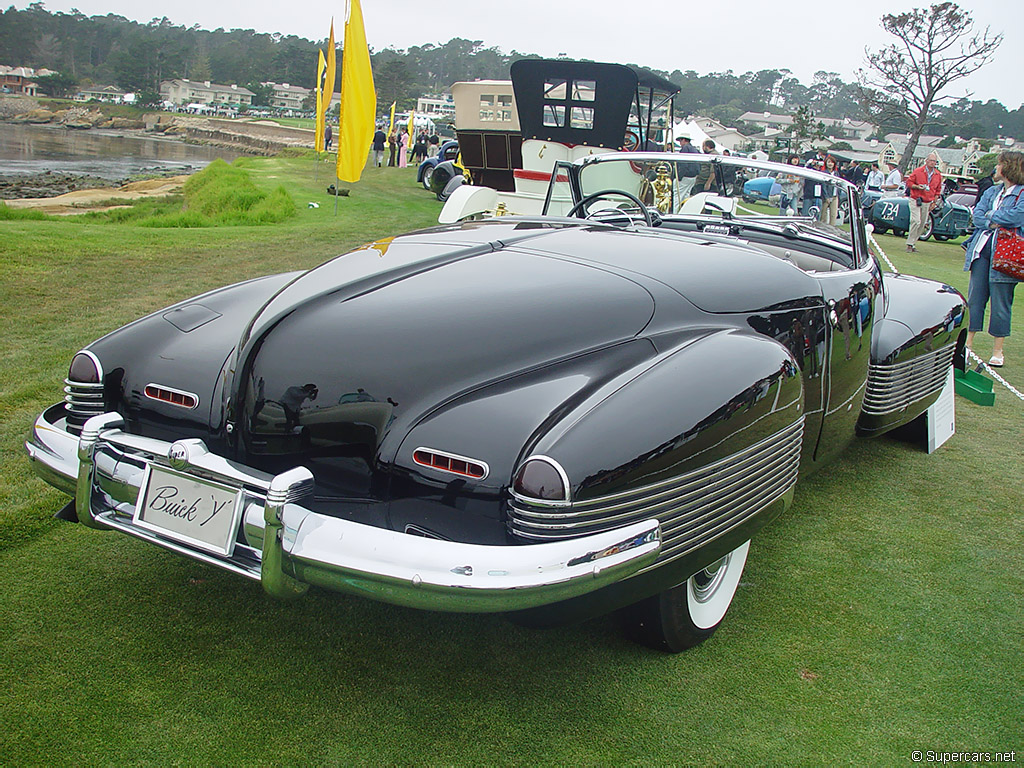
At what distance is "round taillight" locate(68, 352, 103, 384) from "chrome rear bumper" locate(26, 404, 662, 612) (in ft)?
1.21

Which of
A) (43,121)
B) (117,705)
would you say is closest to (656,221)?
(117,705)

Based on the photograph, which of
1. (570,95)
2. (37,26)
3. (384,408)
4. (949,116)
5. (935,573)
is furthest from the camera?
(37,26)

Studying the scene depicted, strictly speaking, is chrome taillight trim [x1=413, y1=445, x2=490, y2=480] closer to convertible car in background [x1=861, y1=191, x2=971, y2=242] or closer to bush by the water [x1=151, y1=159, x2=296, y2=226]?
bush by the water [x1=151, y1=159, x2=296, y2=226]

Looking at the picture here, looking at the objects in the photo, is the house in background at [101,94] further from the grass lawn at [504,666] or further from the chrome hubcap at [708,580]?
the chrome hubcap at [708,580]

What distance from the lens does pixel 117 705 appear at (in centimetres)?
199

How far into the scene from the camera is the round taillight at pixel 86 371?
7.84 feet

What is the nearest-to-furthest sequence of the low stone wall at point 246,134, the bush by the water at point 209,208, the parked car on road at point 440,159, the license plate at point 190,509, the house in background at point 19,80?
the license plate at point 190,509
the bush by the water at point 209,208
the parked car on road at point 440,159
the low stone wall at point 246,134
the house in background at point 19,80

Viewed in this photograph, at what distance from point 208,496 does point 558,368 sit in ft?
3.09

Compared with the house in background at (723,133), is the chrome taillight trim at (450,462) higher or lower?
lower

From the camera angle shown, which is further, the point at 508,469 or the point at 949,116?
the point at 949,116

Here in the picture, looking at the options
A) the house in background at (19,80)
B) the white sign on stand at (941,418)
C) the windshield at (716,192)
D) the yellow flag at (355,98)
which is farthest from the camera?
the house in background at (19,80)

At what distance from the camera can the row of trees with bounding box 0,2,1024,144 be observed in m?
96.2

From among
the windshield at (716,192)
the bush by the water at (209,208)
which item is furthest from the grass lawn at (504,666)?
the bush by the water at (209,208)

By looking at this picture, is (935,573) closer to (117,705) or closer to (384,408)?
(384,408)
